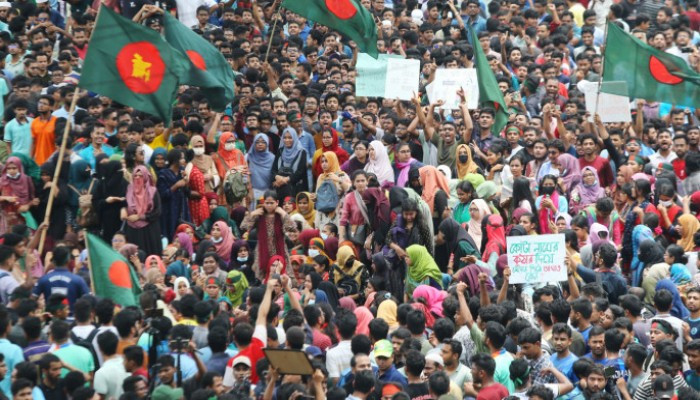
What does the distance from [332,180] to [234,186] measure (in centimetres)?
121

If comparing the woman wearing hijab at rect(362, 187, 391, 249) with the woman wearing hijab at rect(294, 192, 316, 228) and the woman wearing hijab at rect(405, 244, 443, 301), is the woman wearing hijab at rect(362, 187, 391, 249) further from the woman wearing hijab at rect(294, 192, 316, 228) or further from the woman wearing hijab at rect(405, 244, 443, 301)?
the woman wearing hijab at rect(294, 192, 316, 228)

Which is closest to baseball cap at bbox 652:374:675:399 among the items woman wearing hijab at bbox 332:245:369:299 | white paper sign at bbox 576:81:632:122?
woman wearing hijab at bbox 332:245:369:299

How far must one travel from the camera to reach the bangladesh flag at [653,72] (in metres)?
18.5

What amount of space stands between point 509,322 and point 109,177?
603 cm

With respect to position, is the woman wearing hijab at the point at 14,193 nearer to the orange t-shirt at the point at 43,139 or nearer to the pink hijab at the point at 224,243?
the orange t-shirt at the point at 43,139

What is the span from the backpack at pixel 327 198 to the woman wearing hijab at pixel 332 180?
0.14ft

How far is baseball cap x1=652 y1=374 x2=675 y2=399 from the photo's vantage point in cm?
1208

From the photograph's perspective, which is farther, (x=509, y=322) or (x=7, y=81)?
(x=7, y=81)

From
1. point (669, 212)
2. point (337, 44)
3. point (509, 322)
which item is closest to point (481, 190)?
point (669, 212)

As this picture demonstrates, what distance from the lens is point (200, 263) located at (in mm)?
17156

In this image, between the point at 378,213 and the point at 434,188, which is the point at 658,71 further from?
the point at 378,213

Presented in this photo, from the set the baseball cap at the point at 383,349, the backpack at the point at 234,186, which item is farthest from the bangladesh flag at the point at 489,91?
the baseball cap at the point at 383,349

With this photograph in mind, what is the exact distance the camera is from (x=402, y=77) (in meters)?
20.1

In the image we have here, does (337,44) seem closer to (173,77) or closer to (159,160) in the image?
(159,160)
